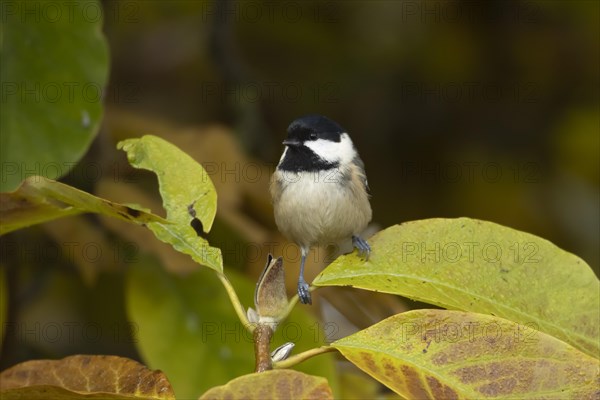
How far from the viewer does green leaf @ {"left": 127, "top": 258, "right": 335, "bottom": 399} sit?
214 centimetres

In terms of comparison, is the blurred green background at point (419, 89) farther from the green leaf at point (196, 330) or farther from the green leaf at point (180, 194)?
the green leaf at point (180, 194)

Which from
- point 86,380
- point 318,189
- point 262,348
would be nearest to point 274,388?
point 262,348

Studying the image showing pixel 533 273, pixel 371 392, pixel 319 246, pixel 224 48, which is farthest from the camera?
pixel 224 48

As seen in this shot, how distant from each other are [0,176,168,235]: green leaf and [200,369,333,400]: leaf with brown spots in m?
0.38

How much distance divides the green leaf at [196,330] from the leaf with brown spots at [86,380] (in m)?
0.66

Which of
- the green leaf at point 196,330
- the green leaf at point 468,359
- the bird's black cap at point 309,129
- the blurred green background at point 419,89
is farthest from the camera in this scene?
the blurred green background at point 419,89

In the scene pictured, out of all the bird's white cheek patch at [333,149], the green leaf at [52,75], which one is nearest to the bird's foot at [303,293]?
the bird's white cheek patch at [333,149]

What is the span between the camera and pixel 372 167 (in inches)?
144

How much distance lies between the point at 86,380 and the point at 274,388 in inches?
17.2

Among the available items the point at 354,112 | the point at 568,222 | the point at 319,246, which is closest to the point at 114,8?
the point at 354,112

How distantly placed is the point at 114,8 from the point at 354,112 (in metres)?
1.18

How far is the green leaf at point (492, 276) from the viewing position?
146 centimetres

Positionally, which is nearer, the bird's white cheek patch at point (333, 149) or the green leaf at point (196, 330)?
the green leaf at point (196, 330)

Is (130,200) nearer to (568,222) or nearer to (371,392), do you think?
(371,392)
